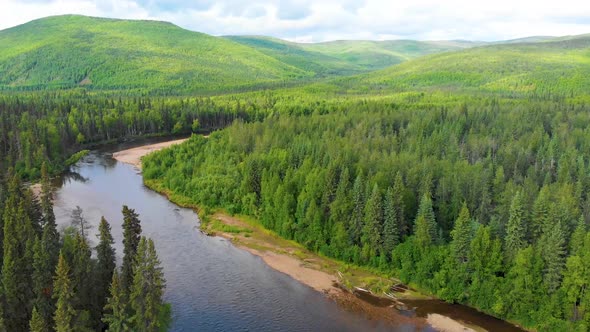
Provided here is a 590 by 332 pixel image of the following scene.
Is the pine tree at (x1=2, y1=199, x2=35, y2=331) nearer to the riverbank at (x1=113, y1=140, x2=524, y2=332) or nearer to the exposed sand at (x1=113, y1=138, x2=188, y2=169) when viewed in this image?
the riverbank at (x1=113, y1=140, x2=524, y2=332)

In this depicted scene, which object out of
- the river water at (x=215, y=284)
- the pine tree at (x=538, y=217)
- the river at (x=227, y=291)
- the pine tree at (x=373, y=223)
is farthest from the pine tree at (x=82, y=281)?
the pine tree at (x=538, y=217)

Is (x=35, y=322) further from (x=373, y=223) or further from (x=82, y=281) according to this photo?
(x=373, y=223)

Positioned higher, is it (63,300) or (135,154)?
(63,300)

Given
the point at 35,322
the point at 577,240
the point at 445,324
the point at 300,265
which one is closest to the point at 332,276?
the point at 300,265

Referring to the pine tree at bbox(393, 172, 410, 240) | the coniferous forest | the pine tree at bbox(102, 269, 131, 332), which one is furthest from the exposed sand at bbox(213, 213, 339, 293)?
the pine tree at bbox(102, 269, 131, 332)

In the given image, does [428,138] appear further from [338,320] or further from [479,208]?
[338,320]
